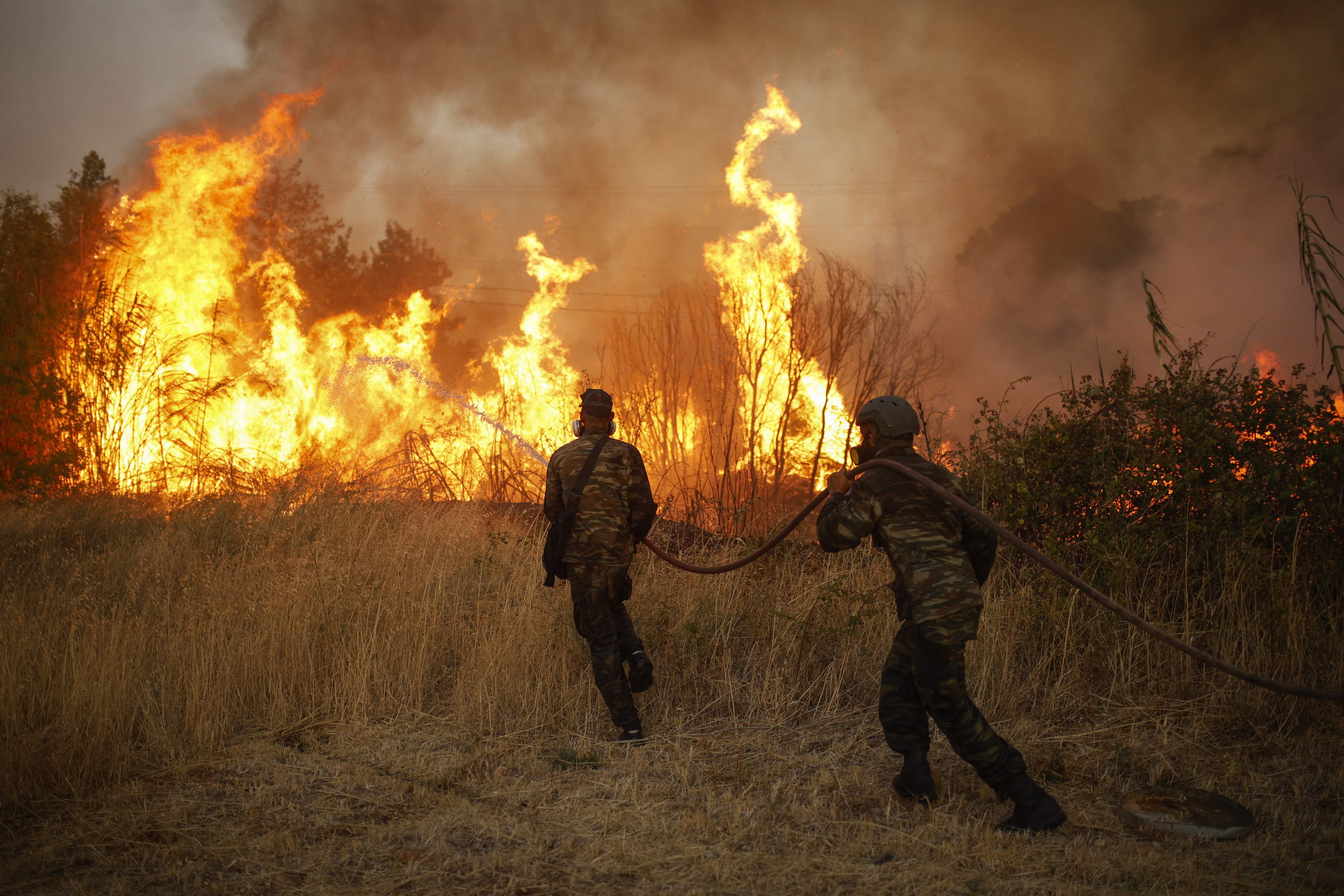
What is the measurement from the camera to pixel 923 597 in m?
3.38

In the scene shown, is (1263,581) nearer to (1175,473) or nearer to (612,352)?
(1175,473)

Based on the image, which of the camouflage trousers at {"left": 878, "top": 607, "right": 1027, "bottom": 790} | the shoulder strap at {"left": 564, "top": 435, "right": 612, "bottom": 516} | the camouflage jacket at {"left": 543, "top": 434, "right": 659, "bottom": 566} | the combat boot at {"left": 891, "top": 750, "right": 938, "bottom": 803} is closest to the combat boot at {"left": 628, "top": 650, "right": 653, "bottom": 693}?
the camouflage jacket at {"left": 543, "top": 434, "right": 659, "bottom": 566}

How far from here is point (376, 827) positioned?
A: 3.54 metres

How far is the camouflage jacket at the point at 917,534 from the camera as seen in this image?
11.1 feet

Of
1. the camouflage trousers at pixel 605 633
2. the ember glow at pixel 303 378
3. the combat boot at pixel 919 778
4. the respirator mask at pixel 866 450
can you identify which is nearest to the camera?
the combat boot at pixel 919 778

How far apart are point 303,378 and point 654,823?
14757mm

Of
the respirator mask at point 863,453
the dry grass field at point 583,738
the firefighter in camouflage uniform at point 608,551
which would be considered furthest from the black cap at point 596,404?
the respirator mask at point 863,453

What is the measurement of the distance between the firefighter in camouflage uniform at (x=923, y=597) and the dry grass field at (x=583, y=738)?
8.7 inches

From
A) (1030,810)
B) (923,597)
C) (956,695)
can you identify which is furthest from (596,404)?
(1030,810)

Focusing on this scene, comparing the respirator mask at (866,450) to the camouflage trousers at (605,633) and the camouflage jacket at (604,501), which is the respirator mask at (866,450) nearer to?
the camouflage jacket at (604,501)

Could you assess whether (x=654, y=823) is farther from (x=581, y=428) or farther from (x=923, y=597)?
(x=581, y=428)

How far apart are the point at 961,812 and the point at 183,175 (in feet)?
52.1

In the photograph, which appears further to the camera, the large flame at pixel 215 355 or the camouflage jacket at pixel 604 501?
the large flame at pixel 215 355

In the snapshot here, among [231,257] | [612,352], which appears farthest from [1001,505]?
[231,257]
